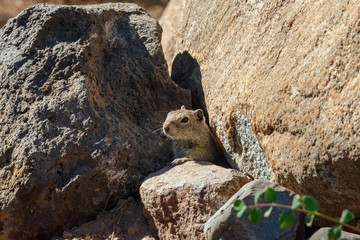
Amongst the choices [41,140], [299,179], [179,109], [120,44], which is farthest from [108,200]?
[299,179]

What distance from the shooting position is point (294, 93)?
4.03 m

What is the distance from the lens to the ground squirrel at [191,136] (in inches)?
233

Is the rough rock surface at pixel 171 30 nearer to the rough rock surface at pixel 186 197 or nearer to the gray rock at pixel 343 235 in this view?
the rough rock surface at pixel 186 197

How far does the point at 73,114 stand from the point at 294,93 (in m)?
2.32

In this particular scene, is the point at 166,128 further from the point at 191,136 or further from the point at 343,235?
the point at 343,235

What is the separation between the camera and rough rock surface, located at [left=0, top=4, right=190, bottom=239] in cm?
523

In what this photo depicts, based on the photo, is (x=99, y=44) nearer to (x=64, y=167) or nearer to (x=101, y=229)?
(x=64, y=167)

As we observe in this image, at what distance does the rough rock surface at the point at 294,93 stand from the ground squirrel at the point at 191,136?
1.33ft

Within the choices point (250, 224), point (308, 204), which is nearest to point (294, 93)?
point (250, 224)

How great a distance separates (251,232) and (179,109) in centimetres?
280

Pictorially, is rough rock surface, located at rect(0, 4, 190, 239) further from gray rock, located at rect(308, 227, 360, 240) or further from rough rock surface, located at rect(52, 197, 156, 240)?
gray rock, located at rect(308, 227, 360, 240)

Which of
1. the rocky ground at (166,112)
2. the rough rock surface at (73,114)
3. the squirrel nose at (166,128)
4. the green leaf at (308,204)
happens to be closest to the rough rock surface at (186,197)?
the rocky ground at (166,112)

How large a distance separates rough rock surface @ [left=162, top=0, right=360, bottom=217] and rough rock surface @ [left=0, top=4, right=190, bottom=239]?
0.82 m

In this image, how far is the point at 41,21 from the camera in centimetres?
582
